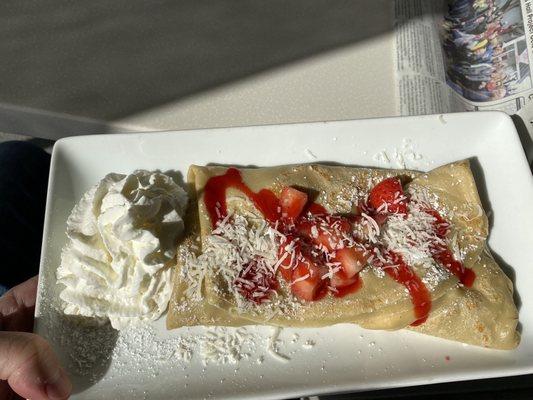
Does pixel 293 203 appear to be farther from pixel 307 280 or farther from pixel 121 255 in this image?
pixel 121 255

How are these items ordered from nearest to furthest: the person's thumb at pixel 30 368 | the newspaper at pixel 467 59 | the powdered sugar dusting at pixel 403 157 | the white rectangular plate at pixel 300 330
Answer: the person's thumb at pixel 30 368, the white rectangular plate at pixel 300 330, the powdered sugar dusting at pixel 403 157, the newspaper at pixel 467 59

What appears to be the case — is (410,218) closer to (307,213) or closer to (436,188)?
(436,188)

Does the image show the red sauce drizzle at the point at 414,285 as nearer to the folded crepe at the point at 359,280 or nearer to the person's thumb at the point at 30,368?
the folded crepe at the point at 359,280

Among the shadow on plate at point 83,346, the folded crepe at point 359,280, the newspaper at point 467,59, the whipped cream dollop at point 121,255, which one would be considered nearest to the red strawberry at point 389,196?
the folded crepe at point 359,280

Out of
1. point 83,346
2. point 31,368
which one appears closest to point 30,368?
point 31,368

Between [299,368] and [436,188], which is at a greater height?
[436,188]

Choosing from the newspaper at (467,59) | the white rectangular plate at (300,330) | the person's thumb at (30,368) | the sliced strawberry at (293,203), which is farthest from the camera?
the newspaper at (467,59)

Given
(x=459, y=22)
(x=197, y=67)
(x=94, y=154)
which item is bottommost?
(x=94, y=154)

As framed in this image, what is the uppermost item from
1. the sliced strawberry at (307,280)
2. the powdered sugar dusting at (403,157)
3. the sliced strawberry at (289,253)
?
the powdered sugar dusting at (403,157)

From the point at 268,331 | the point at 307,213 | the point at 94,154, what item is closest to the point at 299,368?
the point at 268,331
